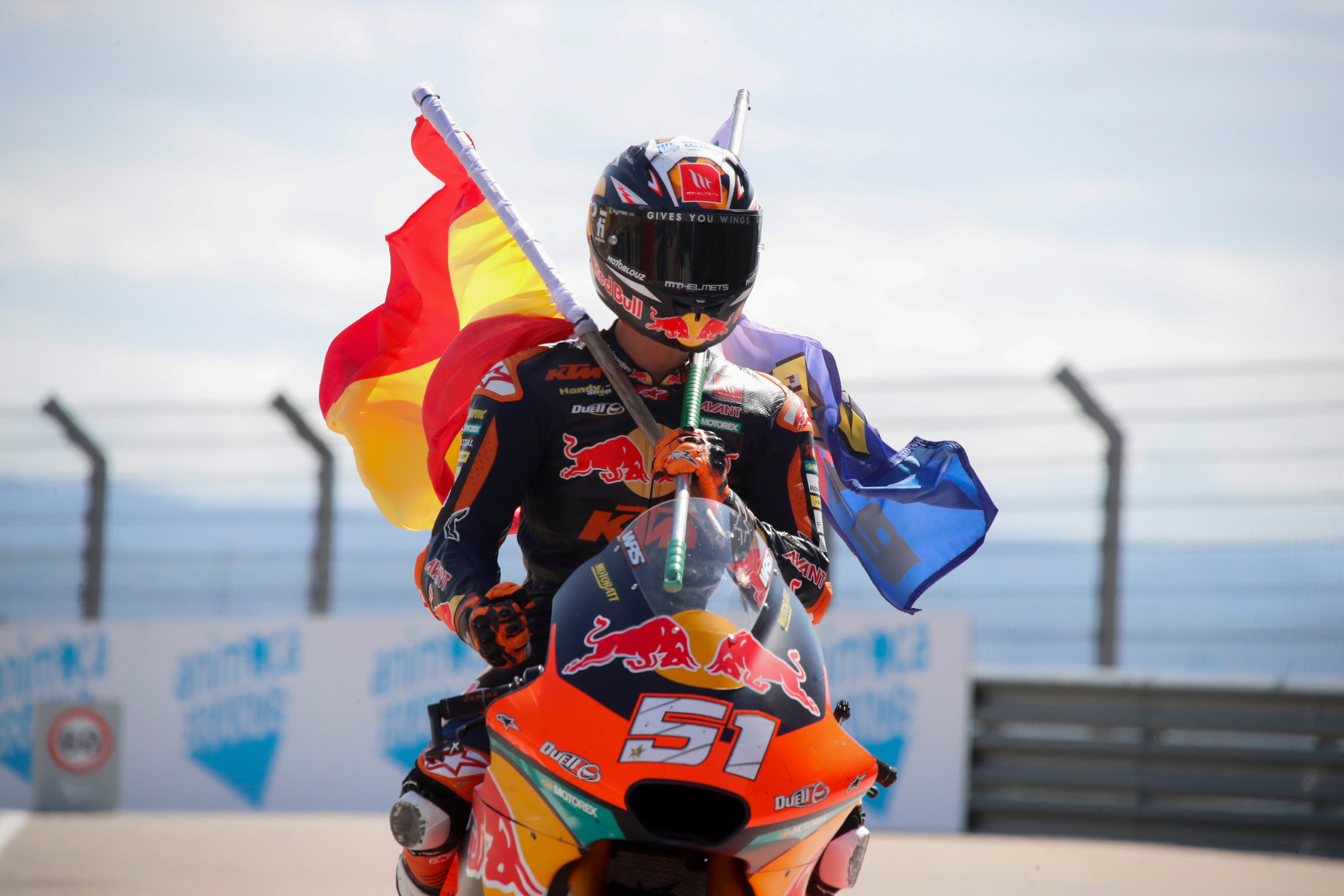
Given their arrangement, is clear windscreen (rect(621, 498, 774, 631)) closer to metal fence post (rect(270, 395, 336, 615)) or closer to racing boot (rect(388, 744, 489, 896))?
racing boot (rect(388, 744, 489, 896))

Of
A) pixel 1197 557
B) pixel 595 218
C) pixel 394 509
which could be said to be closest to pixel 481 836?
pixel 595 218

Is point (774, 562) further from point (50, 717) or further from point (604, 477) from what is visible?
point (50, 717)

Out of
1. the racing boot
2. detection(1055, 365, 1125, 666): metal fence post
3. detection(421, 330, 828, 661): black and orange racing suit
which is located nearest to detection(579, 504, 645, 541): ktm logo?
detection(421, 330, 828, 661): black and orange racing suit

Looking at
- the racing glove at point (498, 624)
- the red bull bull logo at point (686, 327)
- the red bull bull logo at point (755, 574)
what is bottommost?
the racing glove at point (498, 624)

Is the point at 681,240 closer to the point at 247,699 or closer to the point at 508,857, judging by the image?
the point at 508,857

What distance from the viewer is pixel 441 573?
288 cm

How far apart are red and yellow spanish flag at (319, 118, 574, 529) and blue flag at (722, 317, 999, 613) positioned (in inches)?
28.0

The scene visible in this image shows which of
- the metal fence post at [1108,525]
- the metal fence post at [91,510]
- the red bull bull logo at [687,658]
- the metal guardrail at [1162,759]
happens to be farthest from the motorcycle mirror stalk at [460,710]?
the metal fence post at [91,510]

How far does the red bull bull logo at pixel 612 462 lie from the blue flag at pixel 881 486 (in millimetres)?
904

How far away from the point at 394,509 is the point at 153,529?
651cm

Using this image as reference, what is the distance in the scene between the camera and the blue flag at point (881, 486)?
3.98m

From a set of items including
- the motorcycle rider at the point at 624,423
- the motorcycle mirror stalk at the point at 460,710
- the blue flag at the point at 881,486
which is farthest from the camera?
the blue flag at the point at 881,486

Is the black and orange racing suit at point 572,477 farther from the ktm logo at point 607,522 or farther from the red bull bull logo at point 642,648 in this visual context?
the red bull bull logo at point 642,648

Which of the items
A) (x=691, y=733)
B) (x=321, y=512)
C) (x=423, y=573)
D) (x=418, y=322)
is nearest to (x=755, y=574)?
(x=691, y=733)
